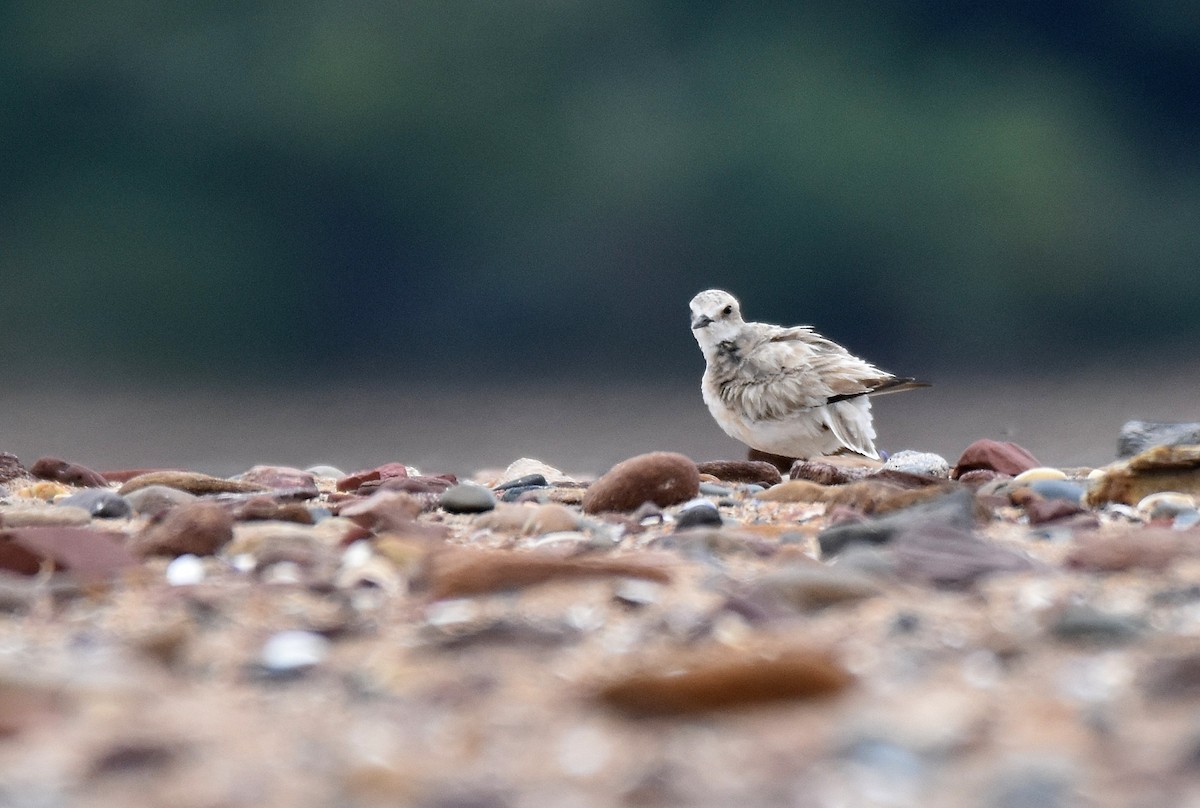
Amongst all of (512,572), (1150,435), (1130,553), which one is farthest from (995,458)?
(512,572)

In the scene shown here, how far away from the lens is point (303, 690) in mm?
1626

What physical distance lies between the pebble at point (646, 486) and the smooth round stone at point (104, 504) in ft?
4.59

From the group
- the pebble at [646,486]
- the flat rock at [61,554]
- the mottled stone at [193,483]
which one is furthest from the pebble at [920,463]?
the flat rock at [61,554]

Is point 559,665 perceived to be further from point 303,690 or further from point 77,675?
point 77,675

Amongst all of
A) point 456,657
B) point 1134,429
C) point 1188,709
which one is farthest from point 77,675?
point 1134,429

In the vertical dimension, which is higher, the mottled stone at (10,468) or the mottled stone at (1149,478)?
the mottled stone at (10,468)

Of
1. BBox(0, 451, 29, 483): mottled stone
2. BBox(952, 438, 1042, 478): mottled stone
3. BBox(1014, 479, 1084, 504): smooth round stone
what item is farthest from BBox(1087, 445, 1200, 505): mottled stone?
BBox(0, 451, 29, 483): mottled stone

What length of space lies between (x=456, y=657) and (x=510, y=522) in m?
1.42

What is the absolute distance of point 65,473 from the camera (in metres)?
5.11

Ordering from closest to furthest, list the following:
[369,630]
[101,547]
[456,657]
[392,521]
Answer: [456,657] → [369,630] → [101,547] → [392,521]

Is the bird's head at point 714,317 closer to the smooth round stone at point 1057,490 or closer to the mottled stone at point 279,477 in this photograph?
the mottled stone at point 279,477

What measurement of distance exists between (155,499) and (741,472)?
2457mm

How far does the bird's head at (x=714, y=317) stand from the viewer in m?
5.94

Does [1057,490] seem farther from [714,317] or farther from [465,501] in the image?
[714,317]
